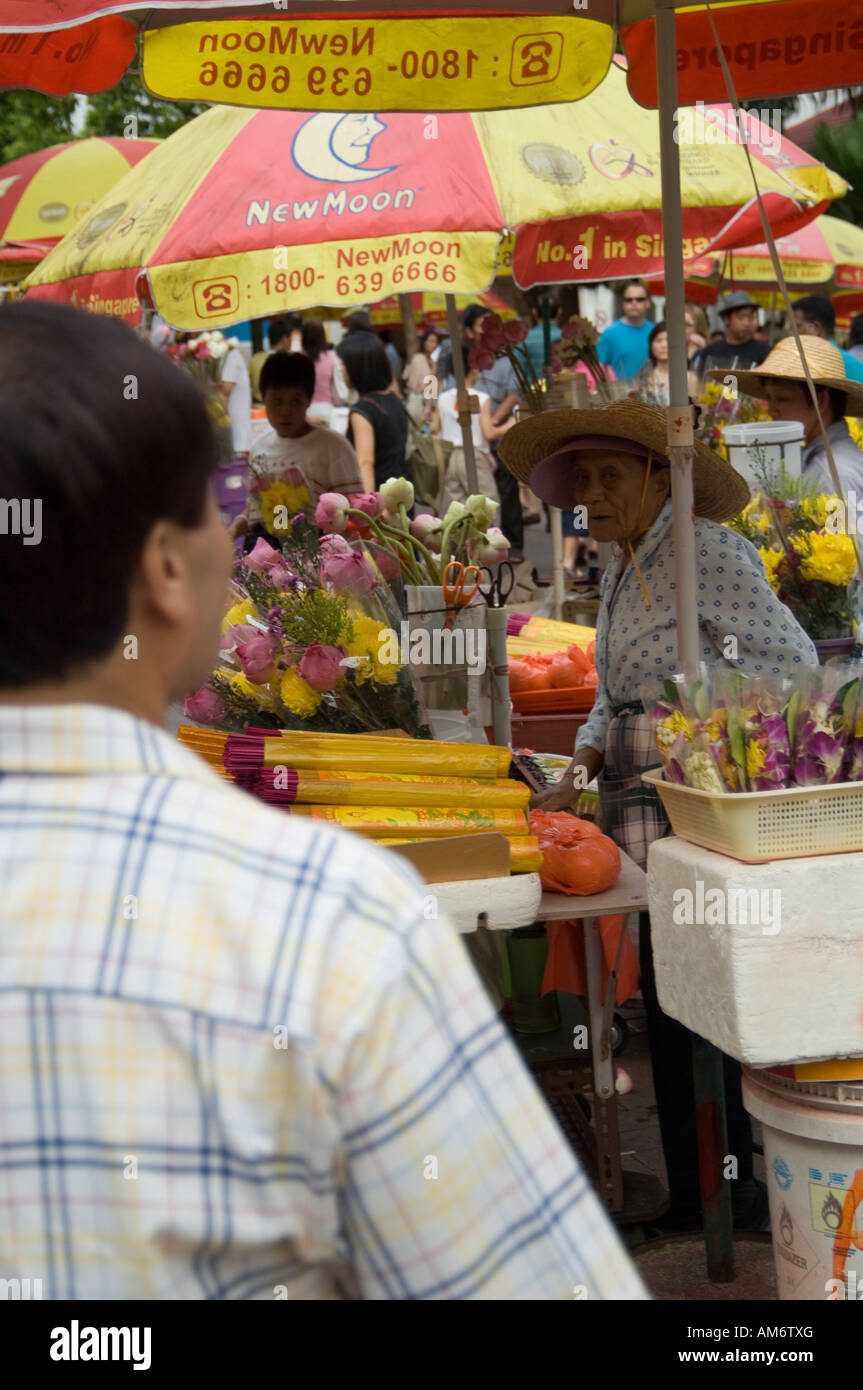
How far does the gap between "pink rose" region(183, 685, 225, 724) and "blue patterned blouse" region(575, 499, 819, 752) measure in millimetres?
946

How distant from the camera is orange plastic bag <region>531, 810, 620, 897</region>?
2.99m

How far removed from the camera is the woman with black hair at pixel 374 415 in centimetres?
859

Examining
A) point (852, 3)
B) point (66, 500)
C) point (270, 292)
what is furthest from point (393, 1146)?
point (270, 292)

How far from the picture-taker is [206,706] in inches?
128

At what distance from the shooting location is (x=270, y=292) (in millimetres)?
5137

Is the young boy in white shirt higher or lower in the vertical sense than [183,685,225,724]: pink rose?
higher

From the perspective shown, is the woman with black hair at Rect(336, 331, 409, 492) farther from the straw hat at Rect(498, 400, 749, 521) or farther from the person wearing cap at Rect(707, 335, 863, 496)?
the straw hat at Rect(498, 400, 749, 521)

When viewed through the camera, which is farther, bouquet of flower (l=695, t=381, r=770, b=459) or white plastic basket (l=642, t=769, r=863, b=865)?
bouquet of flower (l=695, t=381, r=770, b=459)

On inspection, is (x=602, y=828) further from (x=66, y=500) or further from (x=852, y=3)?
(x=66, y=500)

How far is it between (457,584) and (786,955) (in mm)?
1445

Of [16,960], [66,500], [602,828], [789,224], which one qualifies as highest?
[789,224]

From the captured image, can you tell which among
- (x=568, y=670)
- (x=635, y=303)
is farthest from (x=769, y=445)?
(x=635, y=303)

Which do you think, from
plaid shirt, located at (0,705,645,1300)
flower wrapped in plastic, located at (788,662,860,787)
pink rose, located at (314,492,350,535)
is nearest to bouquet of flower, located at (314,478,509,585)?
pink rose, located at (314,492,350,535)
